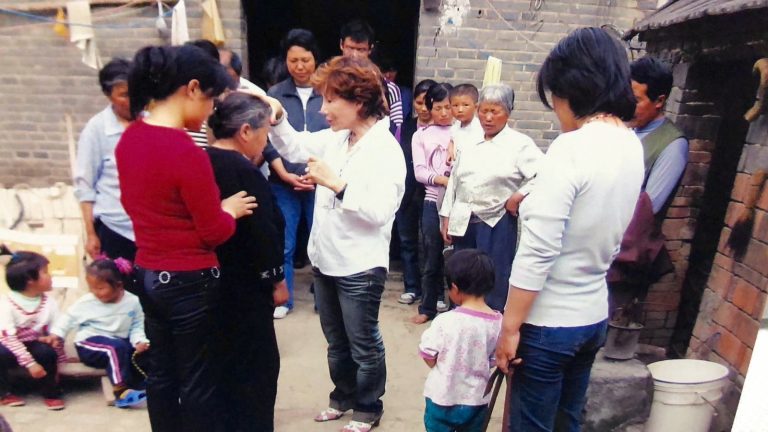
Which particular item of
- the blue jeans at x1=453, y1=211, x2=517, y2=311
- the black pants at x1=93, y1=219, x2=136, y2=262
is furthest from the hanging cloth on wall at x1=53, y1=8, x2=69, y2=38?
the blue jeans at x1=453, y1=211, x2=517, y2=311

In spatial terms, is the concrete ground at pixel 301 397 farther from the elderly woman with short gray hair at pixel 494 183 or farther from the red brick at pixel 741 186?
the red brick at pixel 741 186

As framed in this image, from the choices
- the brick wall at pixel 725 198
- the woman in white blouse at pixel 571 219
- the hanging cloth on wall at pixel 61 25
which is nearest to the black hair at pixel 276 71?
the hanging cloth on wall at pixel 61 25

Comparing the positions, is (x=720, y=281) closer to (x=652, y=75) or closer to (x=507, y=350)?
(x=652, y=75)

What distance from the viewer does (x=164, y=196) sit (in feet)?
6.21

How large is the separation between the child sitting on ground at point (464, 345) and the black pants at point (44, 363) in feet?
6.87

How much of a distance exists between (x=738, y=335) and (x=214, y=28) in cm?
422

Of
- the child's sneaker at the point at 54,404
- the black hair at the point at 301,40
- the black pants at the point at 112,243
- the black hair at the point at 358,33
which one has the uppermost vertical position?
the black hair at the point at 358,33

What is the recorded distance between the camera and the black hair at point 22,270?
116 inches

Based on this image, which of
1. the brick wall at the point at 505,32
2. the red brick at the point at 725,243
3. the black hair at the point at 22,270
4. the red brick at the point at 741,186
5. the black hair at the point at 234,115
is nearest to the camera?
the black hair at the point at 234,115

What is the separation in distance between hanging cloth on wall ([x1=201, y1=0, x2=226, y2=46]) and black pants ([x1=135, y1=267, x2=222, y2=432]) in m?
3.07

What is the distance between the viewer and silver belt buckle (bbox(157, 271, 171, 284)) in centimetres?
200

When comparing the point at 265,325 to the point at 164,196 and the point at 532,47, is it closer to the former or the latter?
the point at 164,196

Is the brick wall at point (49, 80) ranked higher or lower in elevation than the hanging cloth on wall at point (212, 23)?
lower

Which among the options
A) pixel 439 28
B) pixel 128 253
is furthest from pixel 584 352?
pixel 439 28
